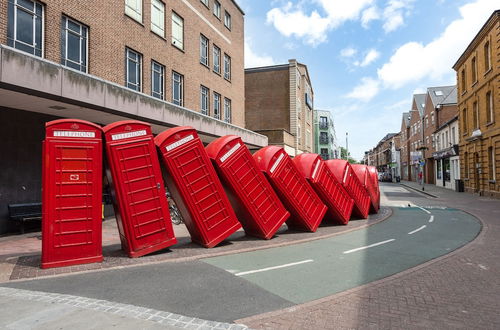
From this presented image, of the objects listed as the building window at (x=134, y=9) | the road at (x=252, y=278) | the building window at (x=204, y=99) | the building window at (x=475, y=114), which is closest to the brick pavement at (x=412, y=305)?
the road at (x=252, y=278)

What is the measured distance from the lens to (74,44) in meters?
12.8

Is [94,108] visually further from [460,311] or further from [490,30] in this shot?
[490,30]

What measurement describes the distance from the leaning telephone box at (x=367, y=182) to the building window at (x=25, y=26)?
514 inches

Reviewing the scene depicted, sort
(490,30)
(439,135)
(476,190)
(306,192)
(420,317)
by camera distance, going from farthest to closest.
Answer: (439,135) < (476,190) < (490,30) < (306,192) < (420,317)

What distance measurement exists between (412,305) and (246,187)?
4.71 meters

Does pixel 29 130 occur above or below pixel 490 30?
below

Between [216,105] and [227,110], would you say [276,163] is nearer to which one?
[216,105]

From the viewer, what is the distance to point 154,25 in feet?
57.2

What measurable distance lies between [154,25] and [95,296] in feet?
52.6

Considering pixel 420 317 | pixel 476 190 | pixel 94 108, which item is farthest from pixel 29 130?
pixel 476 190

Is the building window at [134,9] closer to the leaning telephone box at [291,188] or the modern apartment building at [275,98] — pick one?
the leaning telephone box at [291,188]

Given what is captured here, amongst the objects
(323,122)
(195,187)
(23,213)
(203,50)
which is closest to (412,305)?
(195,187)

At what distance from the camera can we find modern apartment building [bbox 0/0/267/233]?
9.78 meters

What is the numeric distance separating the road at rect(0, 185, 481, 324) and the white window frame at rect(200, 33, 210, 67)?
56.3ft
